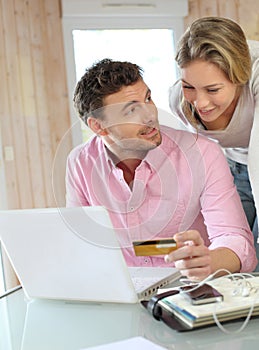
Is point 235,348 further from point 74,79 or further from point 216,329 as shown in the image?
point 74,79

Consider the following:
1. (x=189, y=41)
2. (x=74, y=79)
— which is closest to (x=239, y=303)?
(x=189, y=41)

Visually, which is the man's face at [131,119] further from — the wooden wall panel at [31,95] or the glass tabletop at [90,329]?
the wooden wall panel at [31,95]

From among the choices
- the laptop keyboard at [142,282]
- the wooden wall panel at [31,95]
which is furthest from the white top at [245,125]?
the wooden wall panel at [31,95]

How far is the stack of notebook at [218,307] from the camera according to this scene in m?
0.91

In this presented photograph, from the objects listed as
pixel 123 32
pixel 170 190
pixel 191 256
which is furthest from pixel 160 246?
pixel 123 32

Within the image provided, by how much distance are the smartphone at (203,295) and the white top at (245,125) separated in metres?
0.52

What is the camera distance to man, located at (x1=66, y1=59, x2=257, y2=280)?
1.32 meters

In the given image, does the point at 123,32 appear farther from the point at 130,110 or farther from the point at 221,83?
the point at 130,110

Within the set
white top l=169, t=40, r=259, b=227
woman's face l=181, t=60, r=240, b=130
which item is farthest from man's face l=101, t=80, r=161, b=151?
white top l=169, t=40, r=259, b=227

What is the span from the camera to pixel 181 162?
4.64 ft

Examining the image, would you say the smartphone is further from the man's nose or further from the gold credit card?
the man's nose

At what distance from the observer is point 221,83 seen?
146 cm

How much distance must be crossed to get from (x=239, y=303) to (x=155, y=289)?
0.87 ft

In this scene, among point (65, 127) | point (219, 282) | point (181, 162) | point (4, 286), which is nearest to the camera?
point (219, 282)
